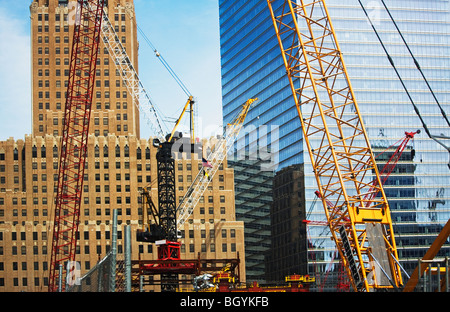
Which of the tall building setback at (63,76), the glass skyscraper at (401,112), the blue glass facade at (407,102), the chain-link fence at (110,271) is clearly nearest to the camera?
the chain-link fence at (110,271)

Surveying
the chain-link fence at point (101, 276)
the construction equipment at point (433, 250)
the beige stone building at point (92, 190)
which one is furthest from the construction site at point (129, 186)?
the chain-link fence at point (101, 276)

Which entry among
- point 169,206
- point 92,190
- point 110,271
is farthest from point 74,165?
point 110,271

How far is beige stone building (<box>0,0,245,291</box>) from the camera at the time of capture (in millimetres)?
167625

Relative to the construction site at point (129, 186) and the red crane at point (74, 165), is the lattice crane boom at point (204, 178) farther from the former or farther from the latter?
the red crane at point (74, 165)

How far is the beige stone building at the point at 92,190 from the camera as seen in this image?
168 metres

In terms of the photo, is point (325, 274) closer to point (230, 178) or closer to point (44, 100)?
point (230, 178)

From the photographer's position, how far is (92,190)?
17650 centimetres

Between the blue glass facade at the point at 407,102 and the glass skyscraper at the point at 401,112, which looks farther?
the blue glass facade at the point at 407,102

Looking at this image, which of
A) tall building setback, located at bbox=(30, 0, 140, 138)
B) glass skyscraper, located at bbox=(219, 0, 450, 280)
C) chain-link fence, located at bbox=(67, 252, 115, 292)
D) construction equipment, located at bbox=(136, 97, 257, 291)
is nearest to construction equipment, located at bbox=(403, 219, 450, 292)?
chain-link fence, located at bbox=(67, 252, 115, 292)

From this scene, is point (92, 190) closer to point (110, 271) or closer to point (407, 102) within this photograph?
point (407, 102)

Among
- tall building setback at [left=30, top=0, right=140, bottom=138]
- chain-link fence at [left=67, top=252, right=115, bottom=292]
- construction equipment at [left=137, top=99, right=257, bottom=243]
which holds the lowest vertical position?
chain-link fence at [left=67, top=252, right=115, bottom=292]

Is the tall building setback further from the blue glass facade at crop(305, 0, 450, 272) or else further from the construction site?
the blue glass facade at crop(305, 0, 450, 272)

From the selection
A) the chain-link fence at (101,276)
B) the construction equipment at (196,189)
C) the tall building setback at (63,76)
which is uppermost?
the tall building setback at (63,76)
